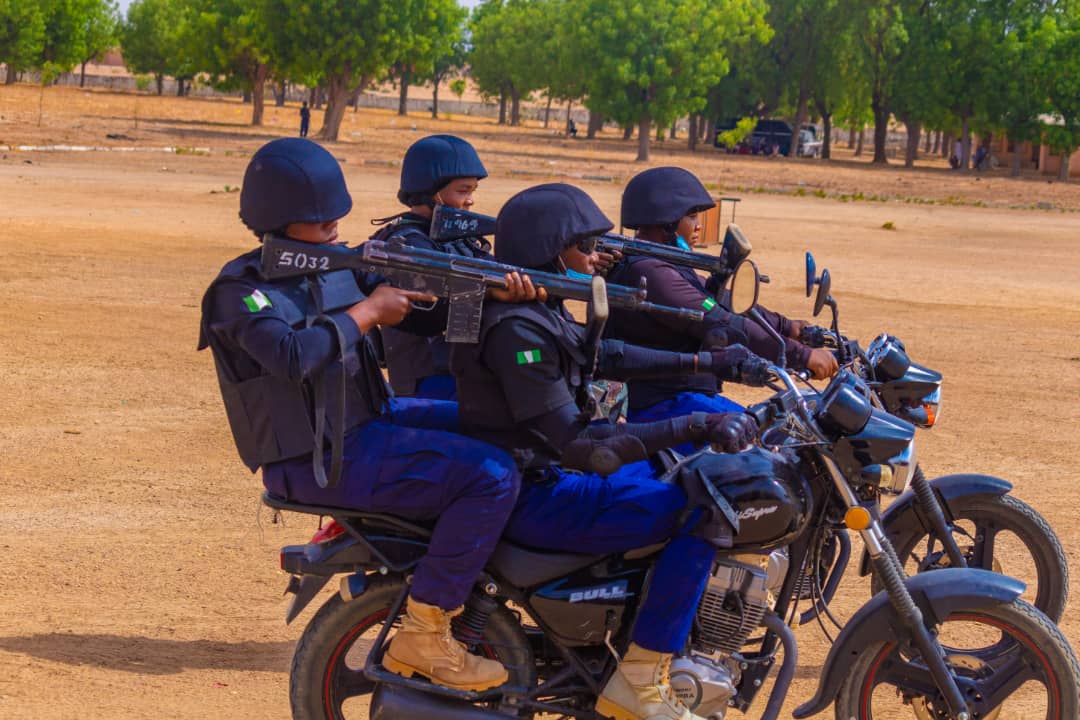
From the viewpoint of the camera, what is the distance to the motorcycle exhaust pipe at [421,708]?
394 centimetres

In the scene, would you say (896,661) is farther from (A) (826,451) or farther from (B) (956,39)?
(B) (956,39)

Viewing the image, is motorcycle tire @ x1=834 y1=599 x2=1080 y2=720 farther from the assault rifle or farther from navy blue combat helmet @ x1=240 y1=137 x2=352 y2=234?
navy blue combat helmet @ x1=240 y1=137 x2=352 y2=234

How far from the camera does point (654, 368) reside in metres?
4.54

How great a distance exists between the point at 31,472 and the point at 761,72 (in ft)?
221

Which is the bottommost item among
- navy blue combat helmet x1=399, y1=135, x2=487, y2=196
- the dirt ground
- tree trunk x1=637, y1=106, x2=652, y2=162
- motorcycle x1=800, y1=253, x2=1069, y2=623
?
the dirt ground

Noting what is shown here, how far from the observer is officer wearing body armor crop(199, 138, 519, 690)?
376 cm

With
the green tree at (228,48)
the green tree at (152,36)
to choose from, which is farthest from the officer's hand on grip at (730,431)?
the green tree at (152,36)

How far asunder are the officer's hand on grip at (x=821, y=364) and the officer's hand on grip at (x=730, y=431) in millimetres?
1281

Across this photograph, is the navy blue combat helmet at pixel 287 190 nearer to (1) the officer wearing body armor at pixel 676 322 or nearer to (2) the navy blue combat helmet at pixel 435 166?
(1) the officer wearing body armor at pixel 676 322

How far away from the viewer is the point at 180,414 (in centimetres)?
902

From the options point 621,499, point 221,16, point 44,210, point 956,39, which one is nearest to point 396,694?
point 621,499

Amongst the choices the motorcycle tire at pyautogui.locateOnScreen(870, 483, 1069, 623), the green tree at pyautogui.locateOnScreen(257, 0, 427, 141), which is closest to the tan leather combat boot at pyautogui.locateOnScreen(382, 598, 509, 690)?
the motorcycle tire at pyautogui.locateOnScreen(870, 483, 1069, 623)

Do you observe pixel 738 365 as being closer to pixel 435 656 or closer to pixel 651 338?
pixel 651 338

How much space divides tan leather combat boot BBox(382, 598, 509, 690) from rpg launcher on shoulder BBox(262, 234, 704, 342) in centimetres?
81
